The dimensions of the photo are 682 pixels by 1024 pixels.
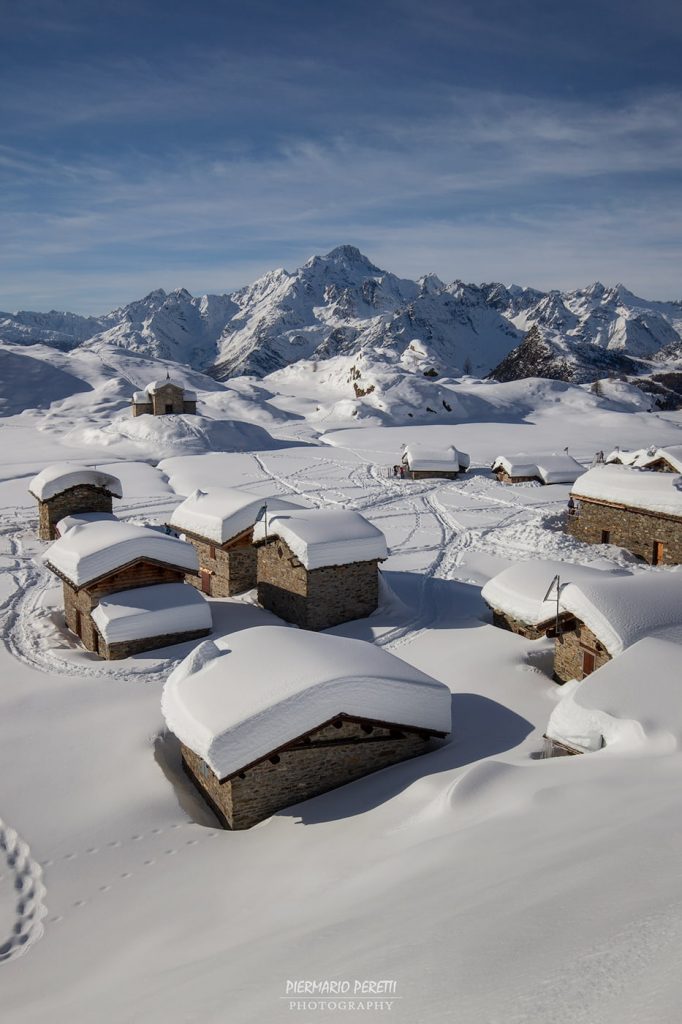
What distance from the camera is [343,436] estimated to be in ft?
223

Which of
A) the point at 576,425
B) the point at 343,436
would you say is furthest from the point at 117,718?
the point at 576,425

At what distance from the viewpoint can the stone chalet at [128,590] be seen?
1881cm

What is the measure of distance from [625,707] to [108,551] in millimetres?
13787

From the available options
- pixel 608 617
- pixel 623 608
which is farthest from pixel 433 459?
pixel 608 617

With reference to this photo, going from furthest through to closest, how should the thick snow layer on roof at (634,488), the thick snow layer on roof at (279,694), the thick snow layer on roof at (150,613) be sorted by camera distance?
1. the thick snow layer on roof at (634,488)
2. the thick snow layer on roof at (150,613)
3. the thick snow layer on roof at (279,694)

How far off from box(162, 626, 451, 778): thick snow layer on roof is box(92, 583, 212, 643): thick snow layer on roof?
5.47 meters

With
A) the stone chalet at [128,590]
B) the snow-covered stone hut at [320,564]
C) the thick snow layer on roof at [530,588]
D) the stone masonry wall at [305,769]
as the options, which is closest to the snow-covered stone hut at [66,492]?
the stone chalet at [128,590]

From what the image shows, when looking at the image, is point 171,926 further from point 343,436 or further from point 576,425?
point 576,425

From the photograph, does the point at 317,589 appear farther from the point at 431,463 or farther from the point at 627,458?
the point at 627,458

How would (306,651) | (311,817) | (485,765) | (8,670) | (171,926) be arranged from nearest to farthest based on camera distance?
(171,926)
(485,765)
(311,817)
(306,651)
(8,670)

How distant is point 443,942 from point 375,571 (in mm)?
15862

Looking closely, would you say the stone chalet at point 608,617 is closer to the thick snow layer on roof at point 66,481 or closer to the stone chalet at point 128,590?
the stone chalet at point 128,590

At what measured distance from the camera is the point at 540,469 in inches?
1773

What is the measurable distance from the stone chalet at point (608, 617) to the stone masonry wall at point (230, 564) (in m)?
11.1
